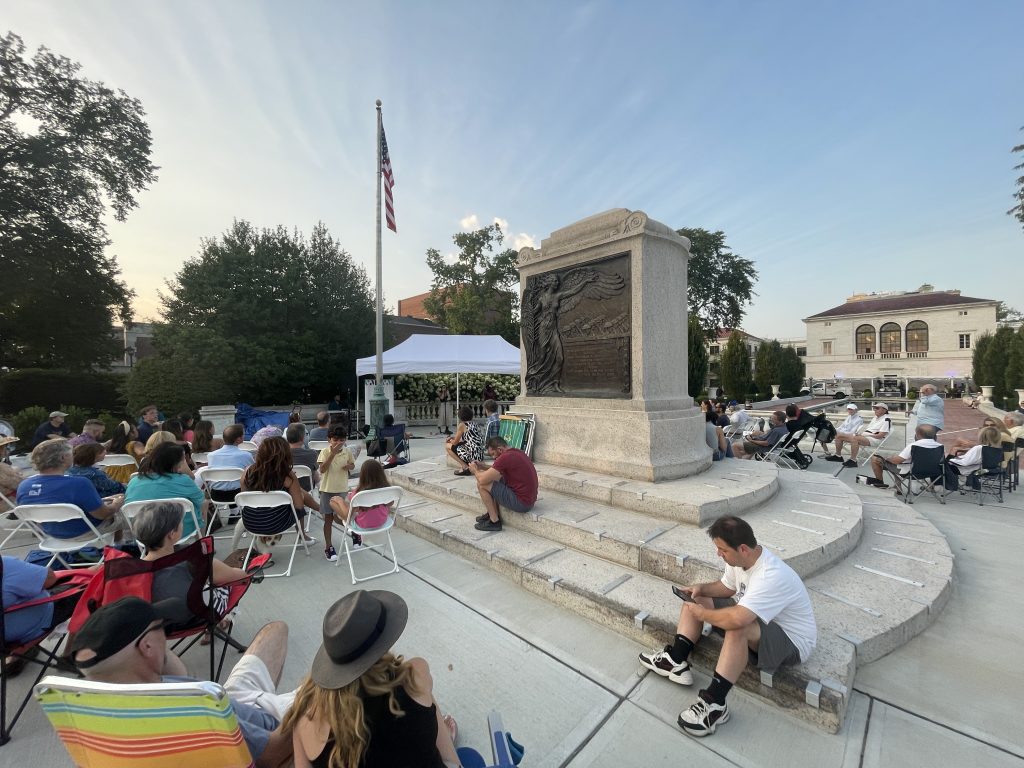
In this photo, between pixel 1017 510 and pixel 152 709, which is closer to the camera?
pixel 152 709

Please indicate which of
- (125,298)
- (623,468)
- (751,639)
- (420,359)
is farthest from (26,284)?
(751,639)

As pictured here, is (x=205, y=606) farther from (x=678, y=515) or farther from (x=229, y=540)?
(x=678, y=515)

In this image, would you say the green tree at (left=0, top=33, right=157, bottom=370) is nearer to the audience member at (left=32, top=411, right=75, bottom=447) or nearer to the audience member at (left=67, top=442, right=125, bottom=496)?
the audience member at (left=32, top=411, right=75, bottom=447)

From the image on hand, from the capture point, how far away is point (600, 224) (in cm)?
605

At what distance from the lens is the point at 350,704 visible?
128cm

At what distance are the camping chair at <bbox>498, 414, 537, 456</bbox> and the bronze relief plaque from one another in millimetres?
537

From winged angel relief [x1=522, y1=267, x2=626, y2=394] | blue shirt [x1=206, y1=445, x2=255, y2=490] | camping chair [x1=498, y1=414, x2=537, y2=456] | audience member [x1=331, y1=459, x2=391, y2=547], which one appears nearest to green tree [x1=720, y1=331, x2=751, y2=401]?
winged angel relief [x1=522, y1=267, x2=626, y2=394]

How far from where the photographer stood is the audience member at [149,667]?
1.42 meters

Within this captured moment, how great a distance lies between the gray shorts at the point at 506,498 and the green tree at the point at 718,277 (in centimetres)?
3564

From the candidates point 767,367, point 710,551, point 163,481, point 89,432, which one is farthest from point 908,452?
point 767,367

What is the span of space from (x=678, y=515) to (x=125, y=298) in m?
25.4

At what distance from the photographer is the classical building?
1972 inches

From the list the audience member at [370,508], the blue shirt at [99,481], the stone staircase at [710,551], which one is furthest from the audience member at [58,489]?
the stone staircase at [710,551]

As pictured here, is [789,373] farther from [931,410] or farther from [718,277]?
[931,410]
